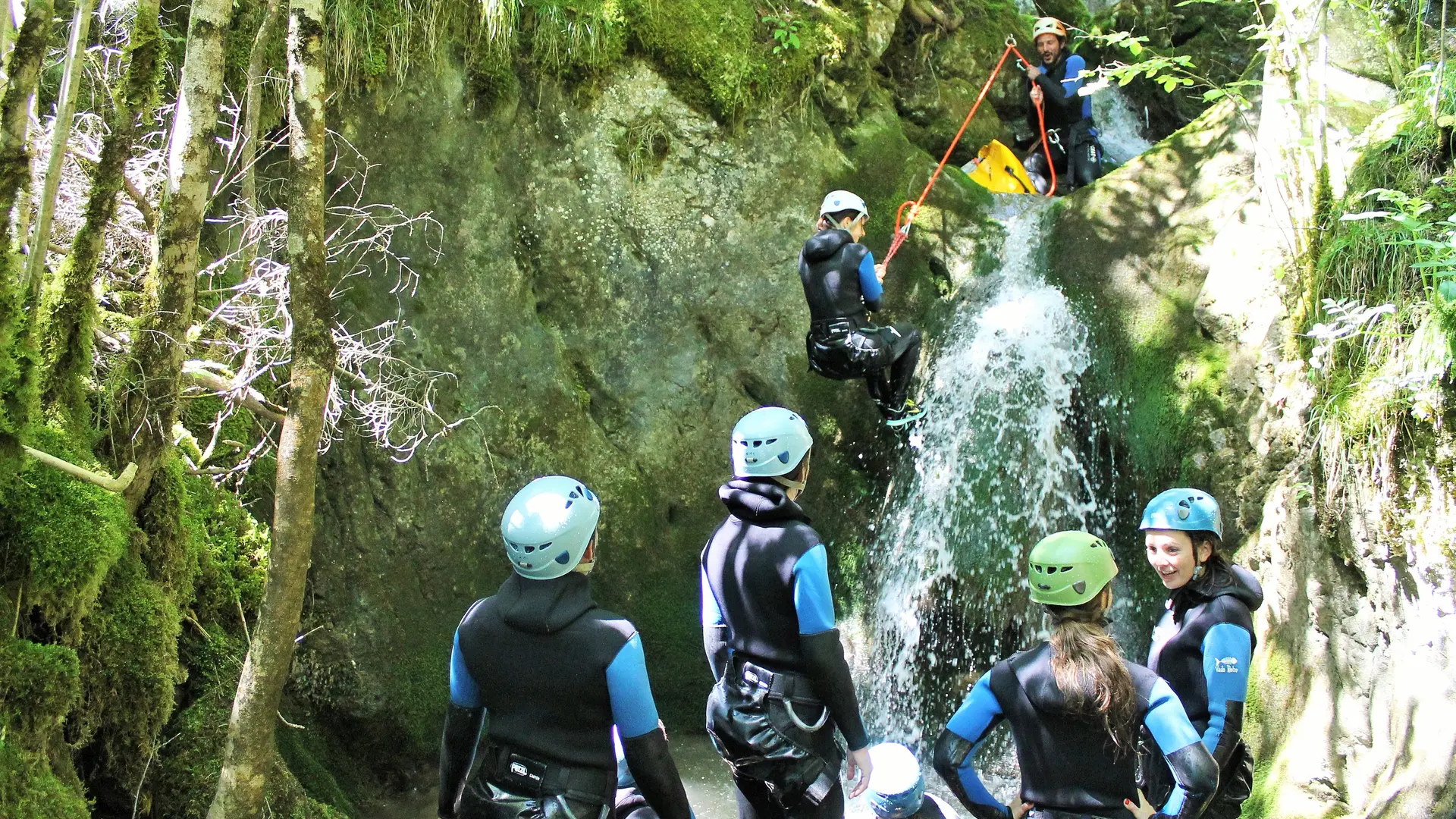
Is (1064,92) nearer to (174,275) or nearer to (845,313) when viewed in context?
(845,313)

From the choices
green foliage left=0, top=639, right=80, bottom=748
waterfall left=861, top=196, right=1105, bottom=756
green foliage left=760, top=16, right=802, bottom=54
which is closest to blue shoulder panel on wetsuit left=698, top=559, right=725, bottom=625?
green foliage left=0, top=639, right=80, bottom=748

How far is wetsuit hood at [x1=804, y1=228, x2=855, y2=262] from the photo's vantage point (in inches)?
242

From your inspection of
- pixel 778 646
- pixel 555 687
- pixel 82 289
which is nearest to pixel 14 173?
pixel 82 289

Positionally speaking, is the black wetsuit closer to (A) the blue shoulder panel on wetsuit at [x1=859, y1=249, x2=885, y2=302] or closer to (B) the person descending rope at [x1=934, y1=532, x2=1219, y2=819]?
(A) the blue shoulder panel on wetsuit at [x1=859, y1=249, x2=885, y2=302]

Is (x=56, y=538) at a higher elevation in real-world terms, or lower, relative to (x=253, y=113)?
lower

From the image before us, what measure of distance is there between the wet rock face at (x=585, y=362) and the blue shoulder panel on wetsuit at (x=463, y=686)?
395 cm

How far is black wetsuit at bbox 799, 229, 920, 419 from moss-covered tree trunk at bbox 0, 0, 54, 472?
371 centimetres

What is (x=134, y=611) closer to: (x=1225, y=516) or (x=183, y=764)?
(x=183, y=764)

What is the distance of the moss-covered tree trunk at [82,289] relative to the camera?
15.6ft

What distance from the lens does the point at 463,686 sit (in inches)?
120

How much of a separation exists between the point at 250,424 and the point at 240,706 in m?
→ 2.48

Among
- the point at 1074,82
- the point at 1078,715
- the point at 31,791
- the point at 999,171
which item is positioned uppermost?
the point at 1074,82

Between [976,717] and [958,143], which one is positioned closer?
[976,717]

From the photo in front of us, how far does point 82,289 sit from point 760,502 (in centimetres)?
326
